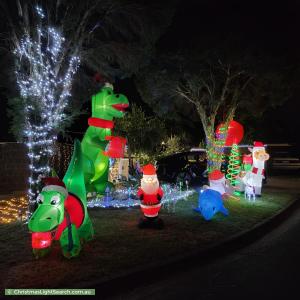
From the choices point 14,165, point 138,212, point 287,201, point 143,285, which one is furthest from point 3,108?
point 143,285

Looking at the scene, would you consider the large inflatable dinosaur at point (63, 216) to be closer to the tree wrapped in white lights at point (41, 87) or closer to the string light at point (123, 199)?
the tree wrapped in white lights at point (41, 87)

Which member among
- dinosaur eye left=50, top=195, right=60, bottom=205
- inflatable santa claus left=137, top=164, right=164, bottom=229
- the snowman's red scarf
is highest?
the snowman's red scarf

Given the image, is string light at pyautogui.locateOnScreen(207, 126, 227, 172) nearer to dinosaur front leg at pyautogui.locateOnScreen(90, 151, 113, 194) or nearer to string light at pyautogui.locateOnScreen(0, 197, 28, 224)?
dinosaur front leg at pyautogui.locateOnScreen(90, 151, 113, 194)

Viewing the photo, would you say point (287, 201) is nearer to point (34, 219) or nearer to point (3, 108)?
point (34, 219)

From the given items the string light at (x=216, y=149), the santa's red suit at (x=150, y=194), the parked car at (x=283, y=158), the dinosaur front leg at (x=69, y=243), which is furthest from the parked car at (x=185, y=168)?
the parked car at (x=283, y=158)

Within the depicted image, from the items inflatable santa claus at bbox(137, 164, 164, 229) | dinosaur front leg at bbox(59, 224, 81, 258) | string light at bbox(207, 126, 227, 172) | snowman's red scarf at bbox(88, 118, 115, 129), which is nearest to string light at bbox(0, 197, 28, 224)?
snowman's red scarf at bbox(88, 118, 115, 129)

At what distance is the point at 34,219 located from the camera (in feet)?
21.2

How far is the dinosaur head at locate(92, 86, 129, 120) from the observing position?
1181cm

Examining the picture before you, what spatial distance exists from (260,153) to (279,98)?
6763 millimetres

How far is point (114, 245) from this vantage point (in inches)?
314

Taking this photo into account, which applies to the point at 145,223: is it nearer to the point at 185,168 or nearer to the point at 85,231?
the point at 85,231

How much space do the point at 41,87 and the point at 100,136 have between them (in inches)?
94.0

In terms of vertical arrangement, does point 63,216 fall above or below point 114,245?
above

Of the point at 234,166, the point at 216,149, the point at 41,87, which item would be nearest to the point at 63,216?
the point at 41,87
